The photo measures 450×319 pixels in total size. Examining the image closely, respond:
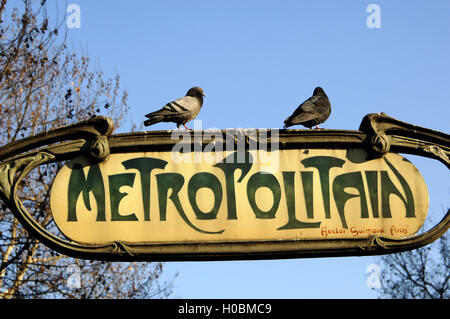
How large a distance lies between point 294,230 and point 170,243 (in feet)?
2.14

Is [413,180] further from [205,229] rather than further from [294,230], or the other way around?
[205,229]

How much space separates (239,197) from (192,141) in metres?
0.40

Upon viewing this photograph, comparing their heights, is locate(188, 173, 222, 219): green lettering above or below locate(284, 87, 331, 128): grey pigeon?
below

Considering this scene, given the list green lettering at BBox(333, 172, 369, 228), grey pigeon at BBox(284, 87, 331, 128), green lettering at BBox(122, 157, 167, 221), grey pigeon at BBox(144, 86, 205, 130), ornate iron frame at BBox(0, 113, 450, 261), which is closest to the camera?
ornate iron frame at BBox(0, 113, 450, 261)

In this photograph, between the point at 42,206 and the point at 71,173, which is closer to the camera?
the point at 71,173

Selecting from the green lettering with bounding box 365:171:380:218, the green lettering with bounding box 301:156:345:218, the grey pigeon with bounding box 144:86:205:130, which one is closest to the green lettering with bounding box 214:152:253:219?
the green lettering with bounding box 301:156:345:218

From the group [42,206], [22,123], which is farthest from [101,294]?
[22,123]

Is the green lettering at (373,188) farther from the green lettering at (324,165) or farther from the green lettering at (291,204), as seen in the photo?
the green lettering at (291,204)

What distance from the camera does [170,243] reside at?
3273 mm

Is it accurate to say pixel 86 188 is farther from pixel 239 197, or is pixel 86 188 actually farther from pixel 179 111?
pixel 179 111

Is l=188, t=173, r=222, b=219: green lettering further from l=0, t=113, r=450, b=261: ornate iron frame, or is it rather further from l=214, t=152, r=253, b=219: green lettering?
l=0, t=113, r=450, b=261: ornate iron frame

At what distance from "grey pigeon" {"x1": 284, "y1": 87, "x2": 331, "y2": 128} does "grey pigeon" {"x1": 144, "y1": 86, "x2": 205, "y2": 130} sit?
100cm

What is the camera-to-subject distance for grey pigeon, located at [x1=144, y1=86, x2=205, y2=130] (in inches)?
207
